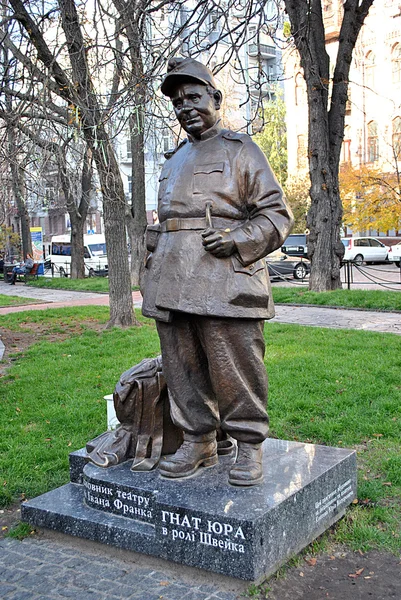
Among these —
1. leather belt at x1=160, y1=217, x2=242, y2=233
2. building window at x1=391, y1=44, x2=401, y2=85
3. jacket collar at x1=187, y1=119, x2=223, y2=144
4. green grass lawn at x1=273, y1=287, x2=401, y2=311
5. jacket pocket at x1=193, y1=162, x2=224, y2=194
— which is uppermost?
building window at x1=391, y1=44, x2=401, y2=85

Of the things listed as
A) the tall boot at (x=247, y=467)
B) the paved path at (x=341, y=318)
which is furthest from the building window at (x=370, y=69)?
the tall boot at (x=247, y=467)

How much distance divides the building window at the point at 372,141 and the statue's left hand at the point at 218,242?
39431 mm

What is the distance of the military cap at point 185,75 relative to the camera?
12.5 ft

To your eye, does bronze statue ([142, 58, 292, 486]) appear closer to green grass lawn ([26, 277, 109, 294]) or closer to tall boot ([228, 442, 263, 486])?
tall boot ([228, 442, 263, 486])

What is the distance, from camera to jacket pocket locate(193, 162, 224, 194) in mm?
3822

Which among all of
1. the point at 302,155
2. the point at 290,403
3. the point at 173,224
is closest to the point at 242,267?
the point at 173,224

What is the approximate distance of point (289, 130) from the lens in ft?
154

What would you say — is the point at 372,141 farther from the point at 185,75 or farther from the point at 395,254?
the point at 185,75

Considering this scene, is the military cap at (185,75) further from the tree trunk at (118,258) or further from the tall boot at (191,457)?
the tree trunk at (118,258)

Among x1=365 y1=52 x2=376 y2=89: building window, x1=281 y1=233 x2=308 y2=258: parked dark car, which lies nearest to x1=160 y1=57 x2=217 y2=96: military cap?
x1=281 y1=233 x2=308 y2=258: parked dark car

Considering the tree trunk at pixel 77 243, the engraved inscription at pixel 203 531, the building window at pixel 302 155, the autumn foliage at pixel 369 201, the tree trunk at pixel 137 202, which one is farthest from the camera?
the building window at pixel 302 155

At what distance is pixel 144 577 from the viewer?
362cm

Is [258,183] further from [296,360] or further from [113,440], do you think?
[296,360]

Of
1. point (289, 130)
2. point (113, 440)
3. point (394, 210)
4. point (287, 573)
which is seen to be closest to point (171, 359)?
point (113, 440)
